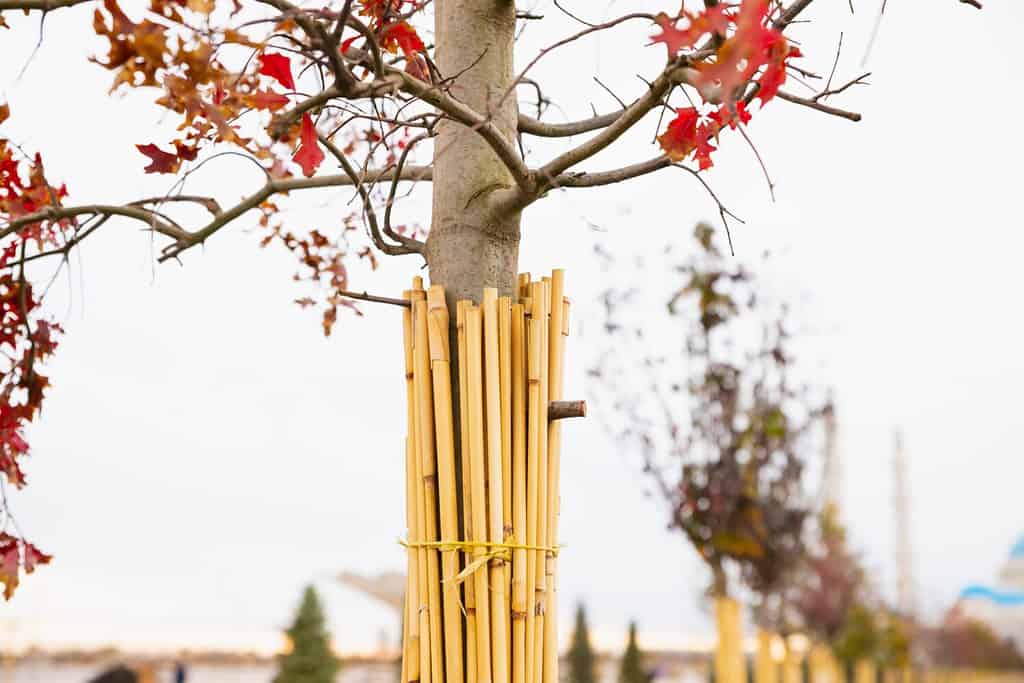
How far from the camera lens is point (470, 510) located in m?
1.49

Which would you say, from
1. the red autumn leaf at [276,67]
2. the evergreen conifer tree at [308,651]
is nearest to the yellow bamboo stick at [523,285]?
the red autumn leaf at [276,67]

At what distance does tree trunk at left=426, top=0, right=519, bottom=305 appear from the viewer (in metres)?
1.58

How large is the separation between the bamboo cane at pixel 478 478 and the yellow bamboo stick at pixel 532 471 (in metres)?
0.07

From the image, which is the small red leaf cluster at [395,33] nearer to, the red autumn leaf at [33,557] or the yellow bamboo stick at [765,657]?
the red autumn leaf at [33,557]

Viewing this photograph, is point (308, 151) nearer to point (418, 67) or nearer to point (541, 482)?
point (418, 67)

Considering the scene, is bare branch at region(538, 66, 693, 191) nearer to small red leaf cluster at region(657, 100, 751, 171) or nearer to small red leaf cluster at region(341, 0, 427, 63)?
small red leaf cluster at region(657, 100, 751, 171)

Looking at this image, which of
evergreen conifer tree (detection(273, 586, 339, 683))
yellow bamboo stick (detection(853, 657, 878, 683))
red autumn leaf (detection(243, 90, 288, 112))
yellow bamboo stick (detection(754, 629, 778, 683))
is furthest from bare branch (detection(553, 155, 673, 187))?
yellow bamboo stick (detection(853, 657, 878, 683))

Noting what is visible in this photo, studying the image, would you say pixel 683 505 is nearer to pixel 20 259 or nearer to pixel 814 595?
pixel 20 259

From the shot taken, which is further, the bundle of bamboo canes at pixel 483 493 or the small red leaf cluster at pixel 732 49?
the bundle of bamboo canes at pixel 483 493

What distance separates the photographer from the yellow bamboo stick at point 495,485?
1.46m

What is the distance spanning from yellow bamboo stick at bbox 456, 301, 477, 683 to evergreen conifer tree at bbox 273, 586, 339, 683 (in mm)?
6835

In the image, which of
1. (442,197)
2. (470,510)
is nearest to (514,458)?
(470,510)

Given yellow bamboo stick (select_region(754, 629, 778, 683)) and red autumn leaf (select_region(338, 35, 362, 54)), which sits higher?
red autumn leaf (select_region(338, 35, 362, 54))

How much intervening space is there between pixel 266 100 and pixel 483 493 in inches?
23.0
